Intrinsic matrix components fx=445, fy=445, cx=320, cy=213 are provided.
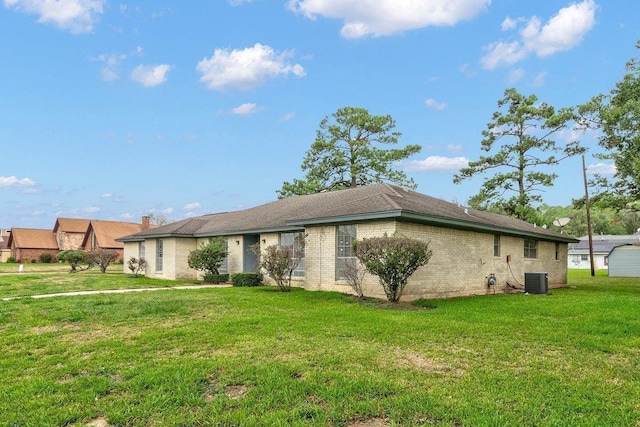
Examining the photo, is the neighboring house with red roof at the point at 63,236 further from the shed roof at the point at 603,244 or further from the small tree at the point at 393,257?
the shed roof at the point at 603,244

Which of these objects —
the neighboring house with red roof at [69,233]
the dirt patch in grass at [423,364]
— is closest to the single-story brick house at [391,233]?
the dirt patch in grass at [423,364]

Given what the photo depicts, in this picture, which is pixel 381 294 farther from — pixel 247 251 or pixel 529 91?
pixel 529 91

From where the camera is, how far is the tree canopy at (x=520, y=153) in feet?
103

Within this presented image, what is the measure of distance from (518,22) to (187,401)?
18.2 metres

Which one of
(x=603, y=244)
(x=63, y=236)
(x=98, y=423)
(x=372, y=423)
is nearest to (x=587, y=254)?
(x=603, y=244)

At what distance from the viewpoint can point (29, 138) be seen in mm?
24906

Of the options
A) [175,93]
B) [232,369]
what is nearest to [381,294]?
[232,369]

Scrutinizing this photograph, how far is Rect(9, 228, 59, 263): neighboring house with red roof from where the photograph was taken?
48.5m

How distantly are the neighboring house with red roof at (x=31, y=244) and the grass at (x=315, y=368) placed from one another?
153 ft

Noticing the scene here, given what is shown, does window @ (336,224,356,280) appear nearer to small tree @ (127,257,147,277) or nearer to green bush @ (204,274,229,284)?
green bush @ (204,274,229,284)

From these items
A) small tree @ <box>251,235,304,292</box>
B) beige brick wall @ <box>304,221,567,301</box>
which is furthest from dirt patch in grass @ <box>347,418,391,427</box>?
small tree @ <box>251,235,304,292</box>

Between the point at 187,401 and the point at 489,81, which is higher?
the point at 489,81

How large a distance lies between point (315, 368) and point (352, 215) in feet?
26.2

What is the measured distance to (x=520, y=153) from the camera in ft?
105
